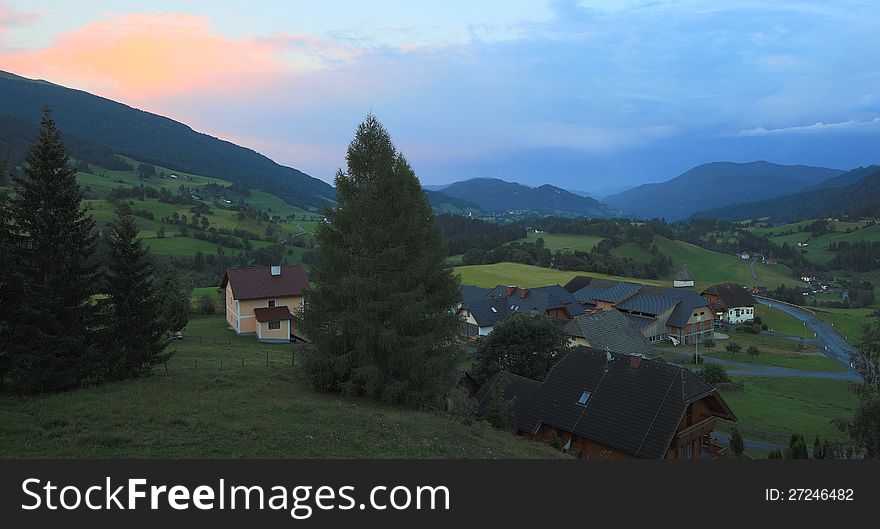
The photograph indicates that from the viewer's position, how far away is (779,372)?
53250mm

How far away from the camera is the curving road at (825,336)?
64.8m

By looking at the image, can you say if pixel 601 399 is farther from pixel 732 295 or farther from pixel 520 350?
pixel 732 295

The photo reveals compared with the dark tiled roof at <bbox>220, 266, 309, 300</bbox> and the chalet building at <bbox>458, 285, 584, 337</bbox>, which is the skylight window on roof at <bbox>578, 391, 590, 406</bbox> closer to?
the dark tiled roof at <bbox>220, 266, 309, 300</bbox>

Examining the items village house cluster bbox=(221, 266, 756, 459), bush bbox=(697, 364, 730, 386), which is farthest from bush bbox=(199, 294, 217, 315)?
bush bbox=(697, 364, 730, 386)

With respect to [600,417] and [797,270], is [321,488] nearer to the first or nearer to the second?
[600,417]

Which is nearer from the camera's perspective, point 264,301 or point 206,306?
point 264,301

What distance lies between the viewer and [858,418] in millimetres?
18016

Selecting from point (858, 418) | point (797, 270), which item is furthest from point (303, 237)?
point (797, 270)

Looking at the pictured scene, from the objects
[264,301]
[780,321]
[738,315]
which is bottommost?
[780,321]

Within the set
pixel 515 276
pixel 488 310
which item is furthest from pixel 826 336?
pixel 488 310

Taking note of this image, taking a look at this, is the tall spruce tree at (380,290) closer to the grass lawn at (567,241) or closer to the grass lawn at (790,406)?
the grass lawn at (790,406)

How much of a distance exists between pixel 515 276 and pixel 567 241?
64209 millimetres

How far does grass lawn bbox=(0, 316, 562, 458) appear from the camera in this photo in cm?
1245

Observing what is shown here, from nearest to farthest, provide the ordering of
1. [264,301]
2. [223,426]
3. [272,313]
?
[223,426]
[272,313]
[264,301]
